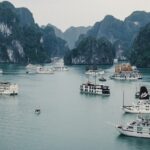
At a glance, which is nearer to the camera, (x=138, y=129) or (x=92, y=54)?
(x=138, y=129)

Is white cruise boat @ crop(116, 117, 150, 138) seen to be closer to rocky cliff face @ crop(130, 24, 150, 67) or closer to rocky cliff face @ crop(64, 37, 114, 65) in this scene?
rocky cliff face @ crop(130, 24, 150, 67)

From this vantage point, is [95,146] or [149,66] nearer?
[95,146]

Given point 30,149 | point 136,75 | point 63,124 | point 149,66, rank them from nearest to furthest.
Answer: point 30,149
point 63,124
point 136,75
point 149,66

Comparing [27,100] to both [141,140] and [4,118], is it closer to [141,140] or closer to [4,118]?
[4,118]

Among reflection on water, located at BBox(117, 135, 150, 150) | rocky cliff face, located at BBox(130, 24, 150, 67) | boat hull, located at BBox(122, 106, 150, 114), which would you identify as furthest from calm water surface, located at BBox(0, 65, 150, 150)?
rocky cliff face, located at BBox(130, 24, 150, 67)

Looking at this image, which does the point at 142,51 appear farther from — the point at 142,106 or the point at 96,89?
the point at 142,106

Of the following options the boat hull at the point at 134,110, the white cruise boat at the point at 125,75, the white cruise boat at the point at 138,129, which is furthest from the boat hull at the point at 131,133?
the white cruise boat at the point at 125,75

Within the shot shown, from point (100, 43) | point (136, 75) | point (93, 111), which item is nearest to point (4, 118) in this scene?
point (93, 111)

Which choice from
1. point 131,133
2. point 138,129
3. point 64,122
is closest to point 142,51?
point 64,122

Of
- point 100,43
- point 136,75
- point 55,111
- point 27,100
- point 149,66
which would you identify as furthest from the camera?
point 100,43
